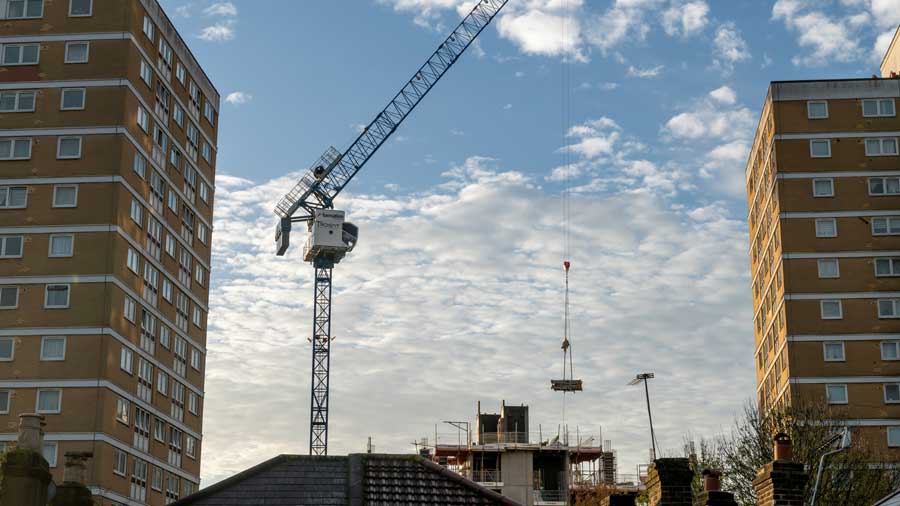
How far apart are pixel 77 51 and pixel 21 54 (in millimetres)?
3535

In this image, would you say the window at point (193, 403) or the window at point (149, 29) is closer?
the window at point (149, 29)

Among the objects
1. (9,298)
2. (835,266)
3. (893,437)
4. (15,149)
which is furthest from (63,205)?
(893,437)

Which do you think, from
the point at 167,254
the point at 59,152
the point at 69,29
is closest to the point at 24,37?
the point at 69,29

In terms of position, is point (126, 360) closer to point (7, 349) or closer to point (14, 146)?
point (7, 349)

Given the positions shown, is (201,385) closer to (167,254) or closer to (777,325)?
(167,254)

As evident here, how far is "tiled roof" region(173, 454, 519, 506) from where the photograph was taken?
32.8 m

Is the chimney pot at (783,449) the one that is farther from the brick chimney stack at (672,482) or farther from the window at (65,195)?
the window at (65,195)

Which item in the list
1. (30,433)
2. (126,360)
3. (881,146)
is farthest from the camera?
(881,146)

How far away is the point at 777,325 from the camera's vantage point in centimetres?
9350

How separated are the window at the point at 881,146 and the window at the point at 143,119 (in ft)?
157

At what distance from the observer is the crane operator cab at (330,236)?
150 metres

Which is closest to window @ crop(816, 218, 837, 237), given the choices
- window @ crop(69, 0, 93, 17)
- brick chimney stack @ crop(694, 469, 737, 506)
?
window @ crop(69, 0, 93, 17)

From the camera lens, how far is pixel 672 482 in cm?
2777

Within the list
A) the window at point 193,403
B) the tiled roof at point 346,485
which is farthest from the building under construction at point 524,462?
the tiled roof at point 346,485
